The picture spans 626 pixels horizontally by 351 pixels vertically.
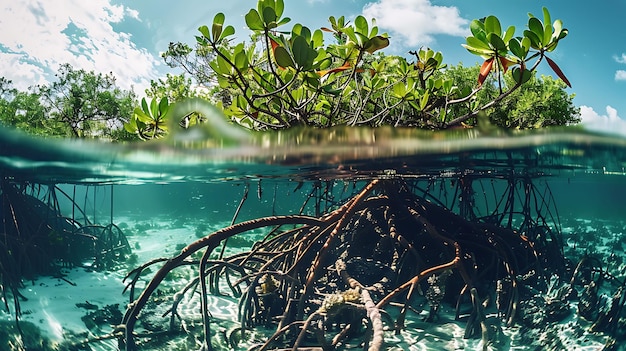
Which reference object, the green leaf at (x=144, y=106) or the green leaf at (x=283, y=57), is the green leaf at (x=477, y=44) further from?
the green leaf at (x=144, y=106)

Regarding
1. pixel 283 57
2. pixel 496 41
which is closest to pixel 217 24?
pixel 283 57

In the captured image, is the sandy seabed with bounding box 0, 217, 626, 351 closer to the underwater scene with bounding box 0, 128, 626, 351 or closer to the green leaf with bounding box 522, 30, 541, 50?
the underwater scene with bounding box 0, 128, 626, 351

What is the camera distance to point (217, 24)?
3.10 m

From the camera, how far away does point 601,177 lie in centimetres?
748

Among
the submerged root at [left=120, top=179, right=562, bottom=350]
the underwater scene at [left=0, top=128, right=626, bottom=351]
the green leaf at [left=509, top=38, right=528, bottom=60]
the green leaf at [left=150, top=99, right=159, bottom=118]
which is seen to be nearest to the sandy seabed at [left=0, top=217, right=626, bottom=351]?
the underwater scene at [left=0, top=128, right=626, bottom=351]

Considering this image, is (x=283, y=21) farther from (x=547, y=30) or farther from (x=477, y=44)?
(x=547, y=30)

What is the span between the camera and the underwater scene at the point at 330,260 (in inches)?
161

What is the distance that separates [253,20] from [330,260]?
350 cm

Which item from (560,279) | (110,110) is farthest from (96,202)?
(110,110)

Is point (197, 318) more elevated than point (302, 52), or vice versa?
point (302, 52)

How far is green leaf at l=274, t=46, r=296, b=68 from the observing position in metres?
2.82

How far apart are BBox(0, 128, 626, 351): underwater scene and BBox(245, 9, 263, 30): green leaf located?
1.07 m

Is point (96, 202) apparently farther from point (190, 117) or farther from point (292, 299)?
point (292, 299)

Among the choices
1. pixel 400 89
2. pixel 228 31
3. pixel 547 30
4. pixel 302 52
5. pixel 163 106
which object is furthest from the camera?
pixel 400 89
